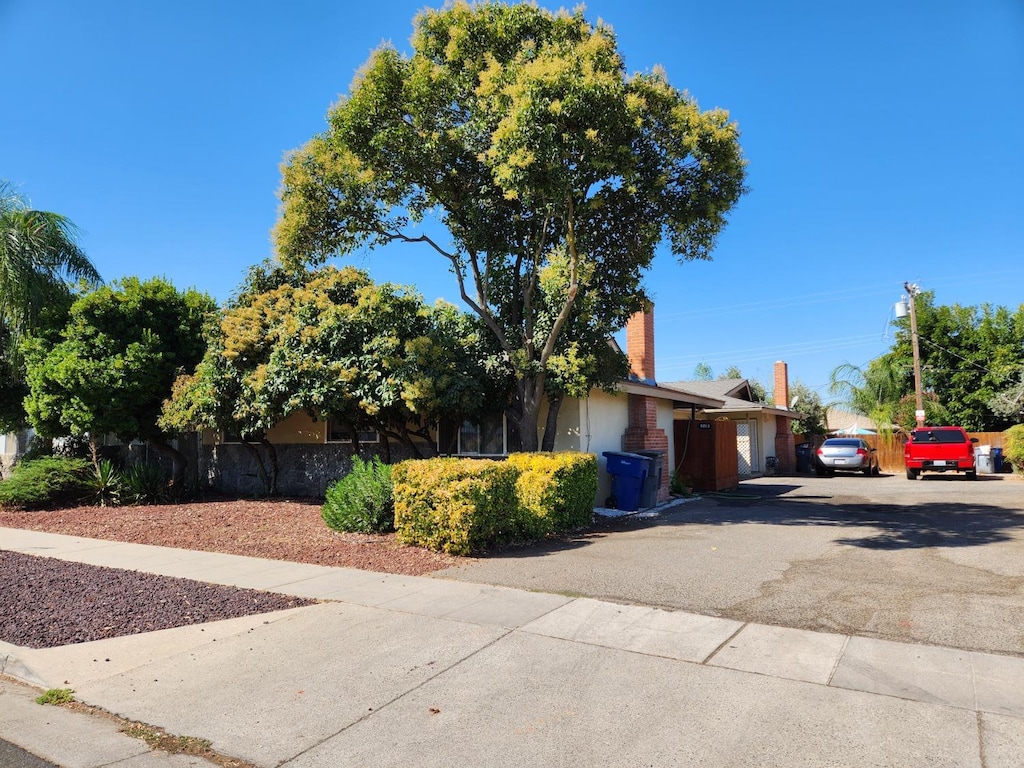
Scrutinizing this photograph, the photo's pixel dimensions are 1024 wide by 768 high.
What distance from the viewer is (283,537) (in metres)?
10.2

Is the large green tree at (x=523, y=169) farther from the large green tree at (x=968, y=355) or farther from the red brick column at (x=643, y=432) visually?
the large green tree at (x=968, y=355)

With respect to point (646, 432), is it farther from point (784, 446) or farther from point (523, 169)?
point (784, 446)

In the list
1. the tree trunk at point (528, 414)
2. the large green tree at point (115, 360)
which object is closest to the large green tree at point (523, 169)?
the tree trunk at point (528, 414)

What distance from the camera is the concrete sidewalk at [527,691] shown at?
3488 millimetres

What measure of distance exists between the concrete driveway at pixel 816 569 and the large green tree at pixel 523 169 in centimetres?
372

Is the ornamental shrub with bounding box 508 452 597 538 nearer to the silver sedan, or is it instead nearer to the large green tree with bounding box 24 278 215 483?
the large green tree with bounding box 24 278 215 483

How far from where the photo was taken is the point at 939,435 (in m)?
21.8

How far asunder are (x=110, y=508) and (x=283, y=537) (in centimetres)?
650

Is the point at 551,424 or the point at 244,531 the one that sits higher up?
the point at 551,424

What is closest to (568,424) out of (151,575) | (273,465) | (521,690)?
(273,465)

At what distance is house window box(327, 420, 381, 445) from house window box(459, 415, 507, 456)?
6.94ft

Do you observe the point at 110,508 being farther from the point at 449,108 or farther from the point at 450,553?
the point at 449,108

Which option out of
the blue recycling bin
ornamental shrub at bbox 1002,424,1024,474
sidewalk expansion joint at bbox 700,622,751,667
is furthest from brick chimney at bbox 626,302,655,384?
ornamental shrub at bbox 1002,424,1024,474

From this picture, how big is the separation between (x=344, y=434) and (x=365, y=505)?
5522mm
